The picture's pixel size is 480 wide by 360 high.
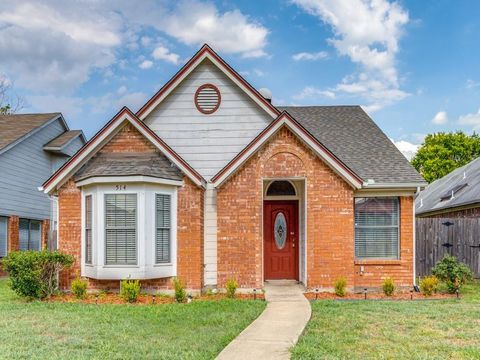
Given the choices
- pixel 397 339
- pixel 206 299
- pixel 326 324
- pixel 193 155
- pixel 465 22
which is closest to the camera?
pixel 397 339

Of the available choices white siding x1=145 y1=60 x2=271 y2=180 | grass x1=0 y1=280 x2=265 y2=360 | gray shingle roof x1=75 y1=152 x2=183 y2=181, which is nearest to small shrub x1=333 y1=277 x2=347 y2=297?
grass x1=0 y1=280 x2=265 y2=360

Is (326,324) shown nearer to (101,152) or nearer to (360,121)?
(101,152)

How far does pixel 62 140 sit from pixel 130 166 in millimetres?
12197

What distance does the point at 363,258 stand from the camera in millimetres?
13492

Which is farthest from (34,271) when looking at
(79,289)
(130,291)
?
(130,291)

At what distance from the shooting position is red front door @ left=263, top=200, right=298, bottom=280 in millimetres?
14500

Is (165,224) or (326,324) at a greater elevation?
(165,224)

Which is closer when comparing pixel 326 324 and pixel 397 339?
pixel 397 339

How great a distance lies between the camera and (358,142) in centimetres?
1535

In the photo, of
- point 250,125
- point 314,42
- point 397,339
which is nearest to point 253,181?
point 250,125

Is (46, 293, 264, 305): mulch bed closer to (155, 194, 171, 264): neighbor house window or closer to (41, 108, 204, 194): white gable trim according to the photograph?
(155, 194, 171, 264): neighbor house window

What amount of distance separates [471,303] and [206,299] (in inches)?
235

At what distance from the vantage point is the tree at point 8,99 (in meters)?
42.0

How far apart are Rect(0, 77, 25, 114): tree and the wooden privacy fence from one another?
1434 inches
